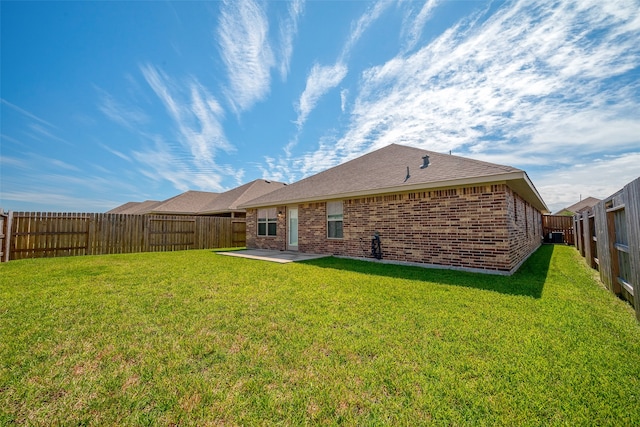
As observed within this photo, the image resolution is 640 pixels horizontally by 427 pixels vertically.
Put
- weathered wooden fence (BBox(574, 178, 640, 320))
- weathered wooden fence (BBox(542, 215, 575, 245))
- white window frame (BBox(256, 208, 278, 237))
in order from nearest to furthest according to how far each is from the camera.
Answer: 1. weathered wooden fence (BBox(574, 178, 640, 320))
2. white window frame (BBox(256, 208, 278, 237))
3. weathered wooden fence (BBox(542, 215, 575, 245))

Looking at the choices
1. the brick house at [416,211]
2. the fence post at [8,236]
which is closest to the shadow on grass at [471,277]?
the brick house at [416,211]

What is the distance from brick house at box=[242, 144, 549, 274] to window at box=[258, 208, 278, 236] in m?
0.72

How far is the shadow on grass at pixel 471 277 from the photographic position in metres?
5.21

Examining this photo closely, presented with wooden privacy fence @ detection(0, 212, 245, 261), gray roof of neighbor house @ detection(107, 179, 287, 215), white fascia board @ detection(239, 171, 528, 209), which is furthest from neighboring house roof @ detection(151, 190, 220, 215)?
white fascia board @ detection(239, 171, 528, 209)

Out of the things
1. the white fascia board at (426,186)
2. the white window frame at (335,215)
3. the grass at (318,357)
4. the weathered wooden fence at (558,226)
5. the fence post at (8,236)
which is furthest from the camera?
the weathered wooden fence at (558,226)

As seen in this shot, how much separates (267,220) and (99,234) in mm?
7874

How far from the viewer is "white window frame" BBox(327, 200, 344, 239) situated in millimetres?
10195

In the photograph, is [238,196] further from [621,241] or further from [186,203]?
[621,241]

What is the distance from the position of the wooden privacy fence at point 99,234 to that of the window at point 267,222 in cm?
369

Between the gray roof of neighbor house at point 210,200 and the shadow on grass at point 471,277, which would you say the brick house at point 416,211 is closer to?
the shadow on grass at point 471,277

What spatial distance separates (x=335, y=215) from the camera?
10.4 m

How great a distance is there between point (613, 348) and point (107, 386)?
5.12 metres

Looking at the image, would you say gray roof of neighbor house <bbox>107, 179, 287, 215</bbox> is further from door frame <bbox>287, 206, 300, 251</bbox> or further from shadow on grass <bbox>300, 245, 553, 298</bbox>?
shadow on grass <bbox>300, 245, 553, 298</bbox>

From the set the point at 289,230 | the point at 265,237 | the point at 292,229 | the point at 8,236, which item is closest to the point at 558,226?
the point at 292,229
